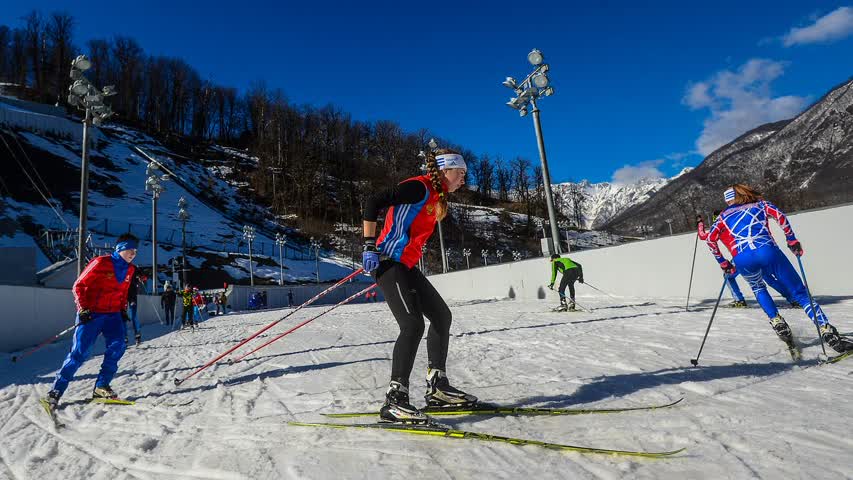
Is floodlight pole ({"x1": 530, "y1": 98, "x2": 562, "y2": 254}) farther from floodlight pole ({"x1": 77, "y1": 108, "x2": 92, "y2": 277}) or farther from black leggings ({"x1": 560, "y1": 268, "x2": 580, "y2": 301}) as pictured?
floodlight pole ({"x1": 77, "y1": 108, "x2": 92, "y2": 277})

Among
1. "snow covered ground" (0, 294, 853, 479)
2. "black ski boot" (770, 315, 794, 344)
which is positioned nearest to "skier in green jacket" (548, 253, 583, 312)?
"snow covered ground" (0, 294, 853, 479)

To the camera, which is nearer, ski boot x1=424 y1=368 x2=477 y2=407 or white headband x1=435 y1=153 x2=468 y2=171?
ski boot x1=424 y1=368 x2=477 y2=407

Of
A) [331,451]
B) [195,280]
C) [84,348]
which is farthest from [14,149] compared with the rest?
[331,451]

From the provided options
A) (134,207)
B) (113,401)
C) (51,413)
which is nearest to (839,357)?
(113,401)

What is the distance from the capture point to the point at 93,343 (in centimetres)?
432

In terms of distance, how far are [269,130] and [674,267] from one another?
3030 inches

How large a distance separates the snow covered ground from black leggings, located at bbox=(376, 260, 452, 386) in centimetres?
47

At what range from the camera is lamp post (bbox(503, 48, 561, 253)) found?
42.7 ft

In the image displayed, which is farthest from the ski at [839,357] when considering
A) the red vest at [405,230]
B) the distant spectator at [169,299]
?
the distant spectator at [169,299]

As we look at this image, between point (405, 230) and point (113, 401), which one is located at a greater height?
point (405, 230)

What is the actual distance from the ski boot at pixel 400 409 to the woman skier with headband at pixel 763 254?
3425 millimetres

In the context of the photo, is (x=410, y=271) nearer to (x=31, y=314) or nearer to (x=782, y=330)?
(x=782, y=330)

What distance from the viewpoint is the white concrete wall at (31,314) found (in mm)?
9070

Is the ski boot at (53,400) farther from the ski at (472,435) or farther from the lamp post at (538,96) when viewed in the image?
the lamp post at (538,96)
